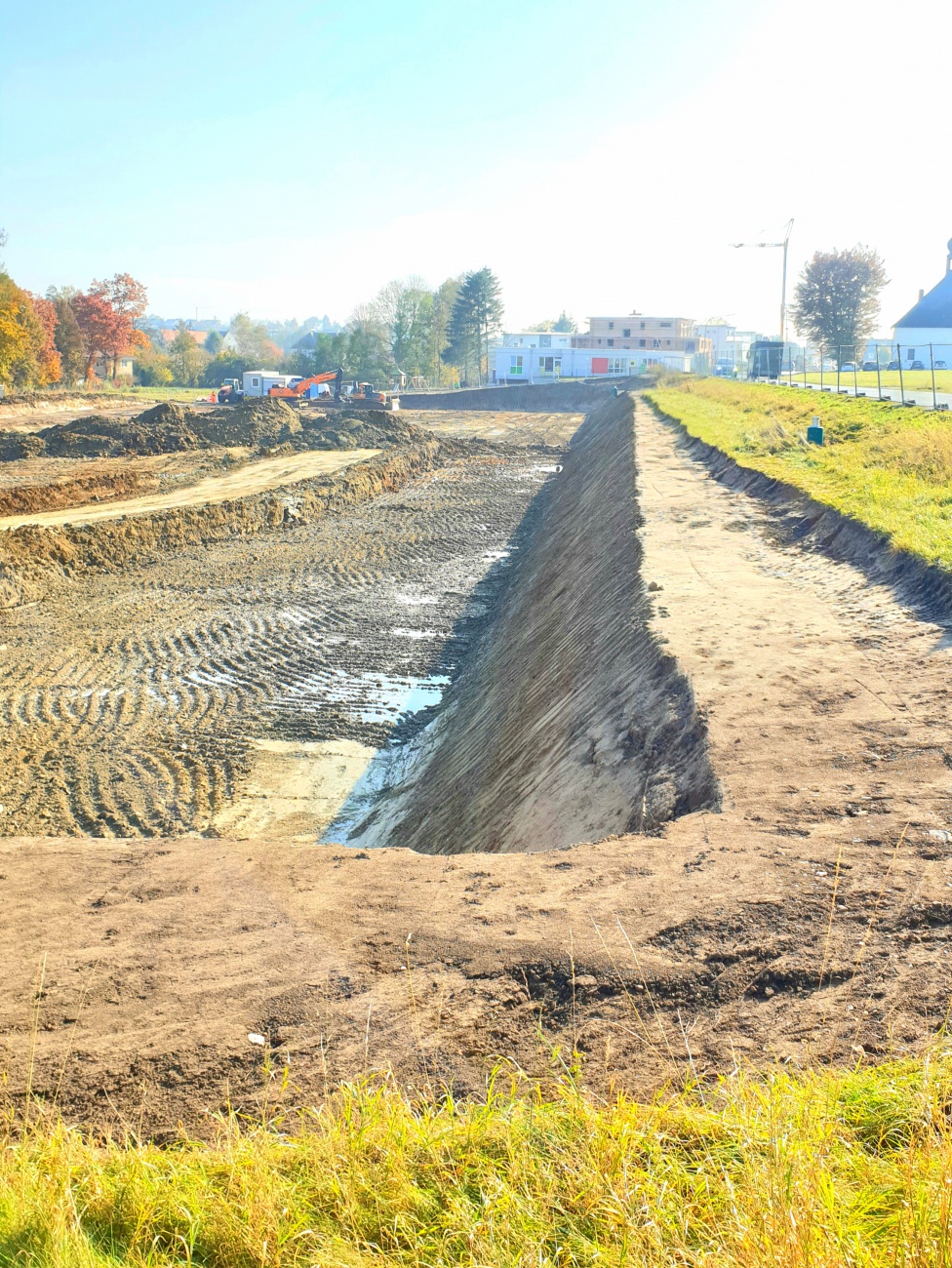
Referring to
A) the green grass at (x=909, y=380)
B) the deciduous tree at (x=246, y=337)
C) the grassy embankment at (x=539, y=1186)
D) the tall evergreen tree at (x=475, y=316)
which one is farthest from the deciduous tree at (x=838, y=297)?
the deciduous tree at (x=246, y=337)

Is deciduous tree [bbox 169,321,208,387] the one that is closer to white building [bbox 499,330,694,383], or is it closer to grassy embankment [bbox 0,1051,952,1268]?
white building [bbox 499,330,694,383]

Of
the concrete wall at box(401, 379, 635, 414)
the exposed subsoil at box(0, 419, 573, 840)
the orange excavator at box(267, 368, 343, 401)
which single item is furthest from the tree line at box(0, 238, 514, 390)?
the exposed subsoil at box(0, 419, 573, 840)

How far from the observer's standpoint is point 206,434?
142 ft

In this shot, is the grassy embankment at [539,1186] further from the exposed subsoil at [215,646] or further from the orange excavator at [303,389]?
the orange excavator at [303,389]

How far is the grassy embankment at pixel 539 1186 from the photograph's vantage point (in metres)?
2.63

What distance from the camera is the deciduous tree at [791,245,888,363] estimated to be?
69.4 meters

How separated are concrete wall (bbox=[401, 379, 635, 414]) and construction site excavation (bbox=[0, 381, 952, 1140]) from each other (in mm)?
51021

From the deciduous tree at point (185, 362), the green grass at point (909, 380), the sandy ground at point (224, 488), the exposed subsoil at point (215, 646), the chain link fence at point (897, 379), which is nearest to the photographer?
the exposed subsoil at point (215, 646)

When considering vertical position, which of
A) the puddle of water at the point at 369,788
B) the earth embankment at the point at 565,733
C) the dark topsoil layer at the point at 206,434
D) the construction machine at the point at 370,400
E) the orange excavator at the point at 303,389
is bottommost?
the puddle of water at the point at 369,788

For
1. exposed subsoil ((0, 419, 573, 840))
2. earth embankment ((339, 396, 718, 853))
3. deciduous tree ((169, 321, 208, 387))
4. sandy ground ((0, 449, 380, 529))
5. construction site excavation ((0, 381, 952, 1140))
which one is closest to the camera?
construction site excavation ((0, 381, 952, 1140))

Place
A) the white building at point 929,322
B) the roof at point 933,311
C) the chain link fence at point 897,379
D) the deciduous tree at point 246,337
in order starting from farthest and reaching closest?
the deciduous tree at point 246,337, the roof at point 933,311, the white building at point 929,322, the chain link fence at point 897,379

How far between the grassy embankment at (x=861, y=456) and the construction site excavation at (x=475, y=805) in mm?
552

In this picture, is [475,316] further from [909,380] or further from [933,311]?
[909,380]

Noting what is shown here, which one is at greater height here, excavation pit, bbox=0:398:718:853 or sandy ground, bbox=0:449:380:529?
sandy ground, bbox=0:449:380:529
